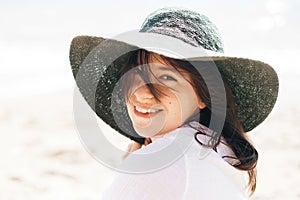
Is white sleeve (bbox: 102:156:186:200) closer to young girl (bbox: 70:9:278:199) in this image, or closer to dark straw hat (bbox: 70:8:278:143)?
young girl (bbox: 70:9:278:199)

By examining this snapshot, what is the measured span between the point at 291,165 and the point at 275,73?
3.24 meters

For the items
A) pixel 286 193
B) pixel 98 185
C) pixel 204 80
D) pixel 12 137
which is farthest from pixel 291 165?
pixel 204 80

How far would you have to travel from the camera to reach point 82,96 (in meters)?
1.99

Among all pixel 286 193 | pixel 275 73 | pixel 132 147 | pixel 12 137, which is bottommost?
pixel 12 137

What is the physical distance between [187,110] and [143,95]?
130 mm

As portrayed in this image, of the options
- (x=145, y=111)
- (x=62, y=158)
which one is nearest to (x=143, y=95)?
(x=145, y=111)

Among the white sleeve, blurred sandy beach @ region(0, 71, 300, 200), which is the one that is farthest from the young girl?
blurred sandy beach @ region(0, 71, 300, 200)

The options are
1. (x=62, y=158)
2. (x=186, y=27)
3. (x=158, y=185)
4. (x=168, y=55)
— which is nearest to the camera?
(x=158, y=185)

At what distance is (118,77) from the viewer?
5.83 ft

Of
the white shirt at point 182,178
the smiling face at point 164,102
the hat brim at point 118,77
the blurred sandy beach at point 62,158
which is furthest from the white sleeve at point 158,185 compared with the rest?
the blurred sandy beach at point 62,158

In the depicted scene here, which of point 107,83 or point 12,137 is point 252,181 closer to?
point 107,83

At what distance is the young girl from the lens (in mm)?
1307

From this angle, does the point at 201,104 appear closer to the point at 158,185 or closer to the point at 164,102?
the point at 164,102

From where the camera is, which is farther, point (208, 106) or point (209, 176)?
point (208, 106)
